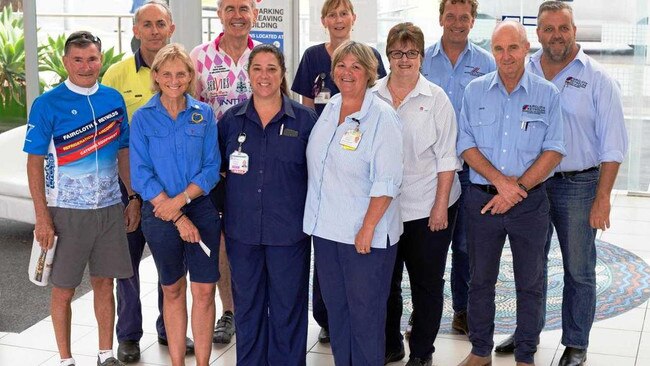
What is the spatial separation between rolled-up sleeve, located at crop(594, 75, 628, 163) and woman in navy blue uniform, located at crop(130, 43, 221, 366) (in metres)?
1.77

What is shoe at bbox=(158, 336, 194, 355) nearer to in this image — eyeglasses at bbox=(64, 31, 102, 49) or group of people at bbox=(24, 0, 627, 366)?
group of people at bbox=(24, 0, 627, 366)

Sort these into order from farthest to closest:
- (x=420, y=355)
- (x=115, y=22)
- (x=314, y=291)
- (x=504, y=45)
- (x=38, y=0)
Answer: (x=115, y=22), (x=38, y=0), (x=314, y=291), (x=420, y=355), (x=504, y=45)

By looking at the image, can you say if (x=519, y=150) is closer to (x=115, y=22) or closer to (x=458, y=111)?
(x=458, y=111)

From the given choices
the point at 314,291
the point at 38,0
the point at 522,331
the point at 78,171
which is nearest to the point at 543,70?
the point at 522,331

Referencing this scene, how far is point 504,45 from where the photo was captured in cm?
430

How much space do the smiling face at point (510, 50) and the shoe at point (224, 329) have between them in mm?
1996

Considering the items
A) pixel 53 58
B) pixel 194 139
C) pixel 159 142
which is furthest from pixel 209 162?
pixel 53 58

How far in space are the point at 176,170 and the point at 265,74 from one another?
581mm

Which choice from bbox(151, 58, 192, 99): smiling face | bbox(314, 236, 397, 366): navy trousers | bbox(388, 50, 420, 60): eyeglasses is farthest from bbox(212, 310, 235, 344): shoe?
bbox(388, 50, 420, 60): eyeglasses

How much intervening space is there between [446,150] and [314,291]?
47.3 inches

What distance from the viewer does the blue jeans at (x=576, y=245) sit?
455 cm

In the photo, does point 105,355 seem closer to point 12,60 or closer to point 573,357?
point 573,357

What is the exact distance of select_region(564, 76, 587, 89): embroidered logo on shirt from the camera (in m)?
4.49

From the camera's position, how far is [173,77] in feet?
14.0
